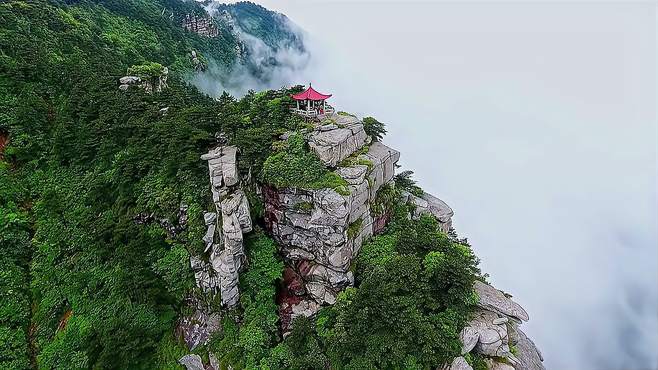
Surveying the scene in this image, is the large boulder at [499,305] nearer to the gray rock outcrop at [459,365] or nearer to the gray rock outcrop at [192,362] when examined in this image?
the gray rock outcrop at [459,365]

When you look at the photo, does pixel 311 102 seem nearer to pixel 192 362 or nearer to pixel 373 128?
pixel 373 128

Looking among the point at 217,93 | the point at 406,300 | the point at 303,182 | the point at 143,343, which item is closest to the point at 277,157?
the point at 303,182

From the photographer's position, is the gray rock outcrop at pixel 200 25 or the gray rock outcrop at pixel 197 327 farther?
the gray rock outcrop at pixel 200 25

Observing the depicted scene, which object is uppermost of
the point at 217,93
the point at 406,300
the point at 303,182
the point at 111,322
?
the point at 303,182

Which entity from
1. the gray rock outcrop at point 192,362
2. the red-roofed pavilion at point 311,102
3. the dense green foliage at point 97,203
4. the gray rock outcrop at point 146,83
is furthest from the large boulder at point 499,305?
the gray rock outcrop at point 146,83

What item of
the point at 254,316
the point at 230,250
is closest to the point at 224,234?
the point at 230,250

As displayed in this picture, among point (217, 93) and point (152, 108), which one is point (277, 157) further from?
point (217, 93)

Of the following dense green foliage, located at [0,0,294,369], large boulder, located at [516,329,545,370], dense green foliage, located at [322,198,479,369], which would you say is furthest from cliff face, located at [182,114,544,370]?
dense green foliage, located at [0,0,294,369]

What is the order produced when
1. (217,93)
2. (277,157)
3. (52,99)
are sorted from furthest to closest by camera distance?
1. (217,93)
2. (52,99)
3. (277,157)
